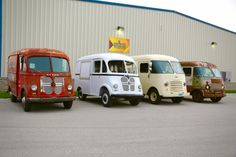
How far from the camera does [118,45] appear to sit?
66.5ft

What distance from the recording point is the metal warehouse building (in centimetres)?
1683

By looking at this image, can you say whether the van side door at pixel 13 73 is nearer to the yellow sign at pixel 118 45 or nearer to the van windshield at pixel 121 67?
the van windshield at pixel 121 67

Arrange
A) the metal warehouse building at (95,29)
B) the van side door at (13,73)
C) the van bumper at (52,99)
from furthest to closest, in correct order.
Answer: the metal warehouse building at (95,29), the van side door at (13,73), the van bumper at (52,99)

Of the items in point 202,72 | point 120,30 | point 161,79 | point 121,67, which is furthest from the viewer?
point 120,30

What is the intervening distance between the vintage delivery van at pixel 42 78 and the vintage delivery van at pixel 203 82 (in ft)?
25.4

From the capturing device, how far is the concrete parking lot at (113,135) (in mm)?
5059

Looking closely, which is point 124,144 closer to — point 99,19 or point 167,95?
point 167,95

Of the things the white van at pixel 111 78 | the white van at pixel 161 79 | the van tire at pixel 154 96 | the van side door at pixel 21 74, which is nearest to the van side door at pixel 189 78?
the white van at pixel 161 79

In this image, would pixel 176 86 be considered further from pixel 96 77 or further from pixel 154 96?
pixel 96 77

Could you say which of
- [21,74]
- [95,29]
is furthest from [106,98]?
[95,29]

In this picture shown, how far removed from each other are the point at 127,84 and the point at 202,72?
545cm

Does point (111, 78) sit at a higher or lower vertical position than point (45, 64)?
lower

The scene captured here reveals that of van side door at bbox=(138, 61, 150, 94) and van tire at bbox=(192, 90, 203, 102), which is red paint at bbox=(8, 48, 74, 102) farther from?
van tire at bbox=(192, 90, 203, 102)

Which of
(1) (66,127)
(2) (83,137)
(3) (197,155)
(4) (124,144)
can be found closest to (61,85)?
(1) (66,127)
